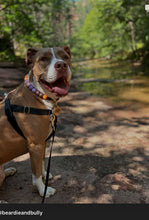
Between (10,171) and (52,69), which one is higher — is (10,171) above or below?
below

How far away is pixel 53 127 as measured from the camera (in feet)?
8.82

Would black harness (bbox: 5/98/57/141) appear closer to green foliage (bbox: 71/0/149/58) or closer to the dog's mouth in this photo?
the dog's mouth

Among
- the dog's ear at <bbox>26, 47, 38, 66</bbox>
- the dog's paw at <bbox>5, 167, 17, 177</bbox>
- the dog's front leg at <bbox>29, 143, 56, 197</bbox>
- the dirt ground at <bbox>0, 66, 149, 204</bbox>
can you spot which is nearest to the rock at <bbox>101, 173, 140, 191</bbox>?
the dirt ground at <bbox>0, 66, 149, 204</bbox>

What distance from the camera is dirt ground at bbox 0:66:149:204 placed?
2.74 metres

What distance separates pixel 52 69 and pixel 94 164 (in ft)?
7.31

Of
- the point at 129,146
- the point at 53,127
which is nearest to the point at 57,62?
the point at 53,127

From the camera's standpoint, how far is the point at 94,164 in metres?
3.68

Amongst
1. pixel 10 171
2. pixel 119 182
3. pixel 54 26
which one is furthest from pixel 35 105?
pixel 54 26

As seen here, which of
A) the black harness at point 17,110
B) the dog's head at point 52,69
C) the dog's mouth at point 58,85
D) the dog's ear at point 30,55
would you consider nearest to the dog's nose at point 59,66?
the dog's head at point 52,69

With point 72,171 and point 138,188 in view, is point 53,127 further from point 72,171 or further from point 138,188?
point 138,188

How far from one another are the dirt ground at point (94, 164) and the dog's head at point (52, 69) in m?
1.60

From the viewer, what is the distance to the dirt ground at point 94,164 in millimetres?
2742

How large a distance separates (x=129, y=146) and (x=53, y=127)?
2544mm

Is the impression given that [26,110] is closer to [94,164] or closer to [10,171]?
[10,171]
